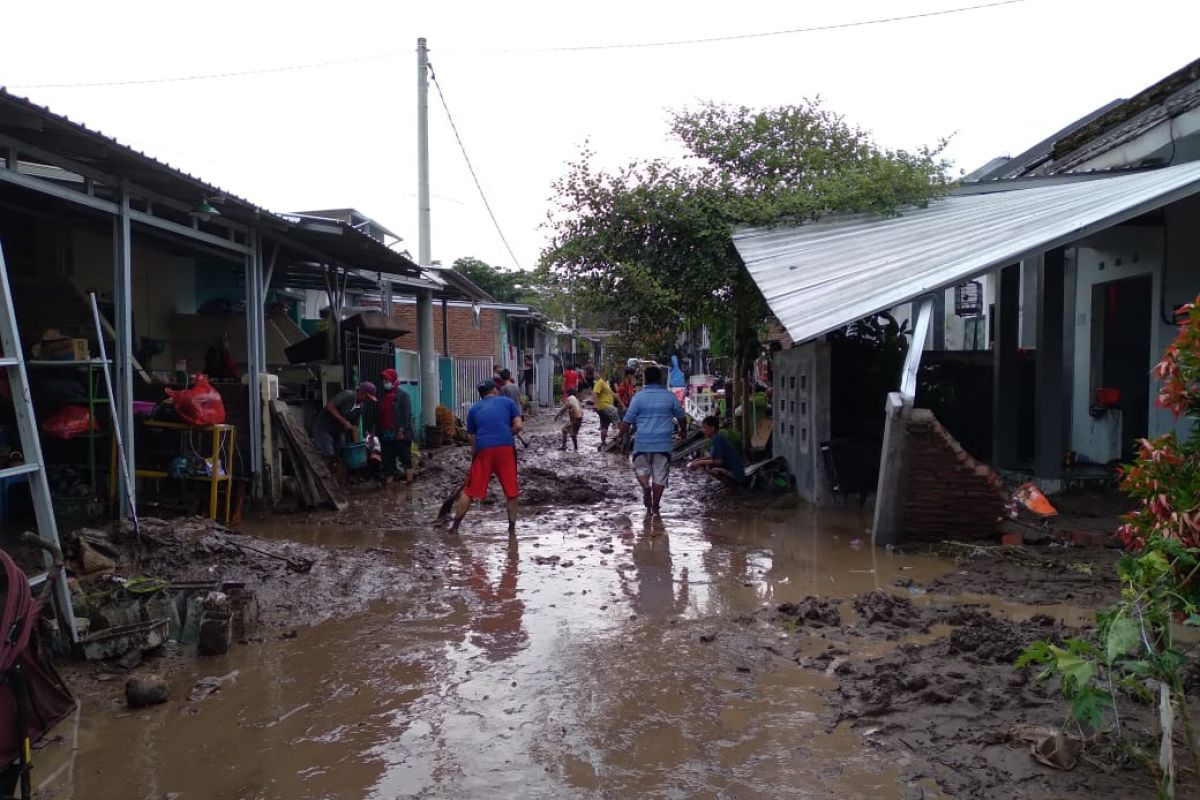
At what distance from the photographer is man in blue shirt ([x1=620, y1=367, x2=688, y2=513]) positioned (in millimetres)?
10445

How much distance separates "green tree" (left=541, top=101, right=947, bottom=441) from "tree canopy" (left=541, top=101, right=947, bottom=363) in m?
0.02

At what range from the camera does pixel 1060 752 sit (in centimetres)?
378

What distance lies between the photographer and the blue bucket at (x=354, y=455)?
42.7 ft

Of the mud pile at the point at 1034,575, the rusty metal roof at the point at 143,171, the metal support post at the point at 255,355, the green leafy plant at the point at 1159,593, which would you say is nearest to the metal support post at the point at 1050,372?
the mud pile at the point at 1034,575

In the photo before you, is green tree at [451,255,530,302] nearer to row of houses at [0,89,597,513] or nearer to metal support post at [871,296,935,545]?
row of houses at [0,89,597,513]

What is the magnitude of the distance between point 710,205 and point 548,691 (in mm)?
8950

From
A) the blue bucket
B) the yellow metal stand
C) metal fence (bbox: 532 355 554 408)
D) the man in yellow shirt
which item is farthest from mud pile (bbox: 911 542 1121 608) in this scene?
metal fence (bbox: 532 355 554 408)

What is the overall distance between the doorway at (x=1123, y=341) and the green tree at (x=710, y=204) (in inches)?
111

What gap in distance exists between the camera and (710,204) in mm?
12789

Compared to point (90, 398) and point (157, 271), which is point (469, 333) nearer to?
point (157, 271)

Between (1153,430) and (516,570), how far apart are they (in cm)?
782

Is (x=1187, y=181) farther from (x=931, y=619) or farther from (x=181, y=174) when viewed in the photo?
(x=181, y=174)

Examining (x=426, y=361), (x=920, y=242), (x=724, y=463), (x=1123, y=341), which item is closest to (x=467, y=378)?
(x=426, y=361)

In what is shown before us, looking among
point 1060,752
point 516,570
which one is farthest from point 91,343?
point 1060,752
